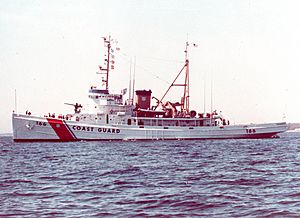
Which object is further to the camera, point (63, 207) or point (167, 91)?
point (167, 91)

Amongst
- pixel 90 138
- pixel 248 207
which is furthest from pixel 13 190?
pixel 90 138

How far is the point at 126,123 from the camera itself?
55469mm

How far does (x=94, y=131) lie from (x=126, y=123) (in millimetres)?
Result: 5022

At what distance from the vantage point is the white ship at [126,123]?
50.9 m

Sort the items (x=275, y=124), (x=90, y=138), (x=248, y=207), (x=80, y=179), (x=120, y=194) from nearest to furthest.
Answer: (x=248, y=207), (x=120, y=194), (x=80, y=179), (x=90, y=138), (x=275, y=124)

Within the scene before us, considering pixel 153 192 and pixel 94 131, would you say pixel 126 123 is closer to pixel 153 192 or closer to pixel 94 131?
pixel 94 131

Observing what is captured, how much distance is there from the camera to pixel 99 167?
65.4ft

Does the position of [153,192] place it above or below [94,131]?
below

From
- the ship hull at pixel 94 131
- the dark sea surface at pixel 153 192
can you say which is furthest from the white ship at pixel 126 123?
the dark sea surface at pixel 153 192

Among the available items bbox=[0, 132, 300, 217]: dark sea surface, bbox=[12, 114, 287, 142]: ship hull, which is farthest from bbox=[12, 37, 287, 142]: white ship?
bbox=[0, 132, 300, 217]: dark sea surface

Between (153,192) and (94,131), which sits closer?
(153,192)

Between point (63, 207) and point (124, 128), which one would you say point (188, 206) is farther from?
point (124, 128)

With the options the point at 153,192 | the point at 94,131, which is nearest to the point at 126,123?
the point at 94,131

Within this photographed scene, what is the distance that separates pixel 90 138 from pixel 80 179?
37.0 m
